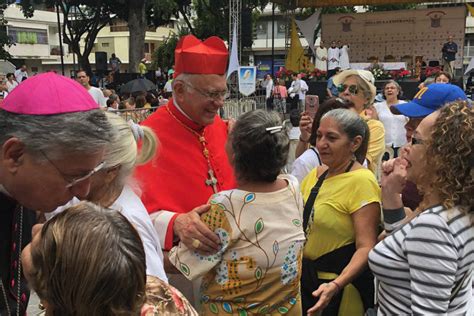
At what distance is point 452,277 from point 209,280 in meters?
0.93

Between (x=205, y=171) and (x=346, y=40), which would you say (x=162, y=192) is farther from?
(x=346, y=40)

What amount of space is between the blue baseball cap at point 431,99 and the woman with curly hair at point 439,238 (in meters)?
0.89

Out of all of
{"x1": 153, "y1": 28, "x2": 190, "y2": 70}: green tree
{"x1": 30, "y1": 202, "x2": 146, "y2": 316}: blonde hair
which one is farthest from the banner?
{"x1": 153, "y1": 28, "x2": 190, "y2": 70}: green tree

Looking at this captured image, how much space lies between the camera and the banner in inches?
482

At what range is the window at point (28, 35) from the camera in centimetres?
4530

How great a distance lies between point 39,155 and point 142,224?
0.42m

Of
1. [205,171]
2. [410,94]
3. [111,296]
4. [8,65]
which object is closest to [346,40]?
[410,94]

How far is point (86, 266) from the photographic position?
3.11 feet

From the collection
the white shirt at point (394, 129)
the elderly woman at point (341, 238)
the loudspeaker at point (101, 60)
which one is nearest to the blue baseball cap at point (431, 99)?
the elderly woman at point (341, 238)

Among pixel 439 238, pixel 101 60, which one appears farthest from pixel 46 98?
pixel 101 60

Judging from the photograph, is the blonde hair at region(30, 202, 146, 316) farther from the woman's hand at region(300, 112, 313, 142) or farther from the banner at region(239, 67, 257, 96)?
the banner at region(239, 67, 257, 96)

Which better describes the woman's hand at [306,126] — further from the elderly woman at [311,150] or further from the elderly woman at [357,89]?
the elderly woman at [357,89]

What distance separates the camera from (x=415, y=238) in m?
1.64

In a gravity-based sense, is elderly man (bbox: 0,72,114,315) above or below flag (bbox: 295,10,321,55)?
below
